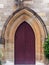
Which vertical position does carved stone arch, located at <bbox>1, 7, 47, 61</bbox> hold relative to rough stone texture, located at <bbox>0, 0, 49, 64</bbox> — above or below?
below

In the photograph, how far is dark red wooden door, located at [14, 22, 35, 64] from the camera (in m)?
14.0

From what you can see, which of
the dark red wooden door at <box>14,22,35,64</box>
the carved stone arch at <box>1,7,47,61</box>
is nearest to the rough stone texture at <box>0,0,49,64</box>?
the carved stone arch at <box>1,7,47,61</box>

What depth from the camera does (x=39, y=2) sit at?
13.7 metres

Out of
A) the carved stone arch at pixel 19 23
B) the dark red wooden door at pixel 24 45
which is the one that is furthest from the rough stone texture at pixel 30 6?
the dark red wooden door at pixel 24 45

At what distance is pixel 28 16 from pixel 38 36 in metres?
0.95

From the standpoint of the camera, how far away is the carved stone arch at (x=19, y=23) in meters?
13.6

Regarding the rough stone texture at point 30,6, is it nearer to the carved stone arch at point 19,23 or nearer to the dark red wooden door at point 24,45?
the carved stone arch at point 19,23

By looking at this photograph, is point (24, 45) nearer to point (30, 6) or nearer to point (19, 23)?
point (19, 23)

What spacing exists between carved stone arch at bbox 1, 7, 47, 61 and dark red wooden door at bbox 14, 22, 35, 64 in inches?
→ 9.3

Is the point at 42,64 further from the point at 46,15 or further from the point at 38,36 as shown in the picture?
the point at 46,15

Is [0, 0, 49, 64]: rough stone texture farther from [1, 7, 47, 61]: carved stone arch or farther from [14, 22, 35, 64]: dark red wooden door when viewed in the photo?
[14, 22, 35, 64]: dark red wooden door

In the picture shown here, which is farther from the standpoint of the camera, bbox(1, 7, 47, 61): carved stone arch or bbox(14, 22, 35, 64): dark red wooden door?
bbox(14, 22, 35, 64): dark red wooden door

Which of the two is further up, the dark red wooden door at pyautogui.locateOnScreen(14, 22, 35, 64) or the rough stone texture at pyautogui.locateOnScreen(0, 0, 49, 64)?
the rough stone texture at pyautogui.locateOnScreen(0, 0, 49, 64)

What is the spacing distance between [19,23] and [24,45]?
98 centimetres
